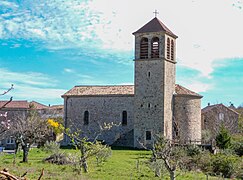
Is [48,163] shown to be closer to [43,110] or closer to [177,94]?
[177,94]

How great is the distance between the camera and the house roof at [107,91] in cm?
3653

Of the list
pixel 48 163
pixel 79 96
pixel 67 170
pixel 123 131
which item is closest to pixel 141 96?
pixel 123 131

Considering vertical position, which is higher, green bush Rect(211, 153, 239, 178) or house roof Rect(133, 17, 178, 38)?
house roof Rect(133, 17, 178, 38)

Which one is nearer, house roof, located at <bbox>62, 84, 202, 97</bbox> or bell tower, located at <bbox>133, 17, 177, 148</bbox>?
bell tower, located at <bbox>133, 17, 177, 148</bbox>

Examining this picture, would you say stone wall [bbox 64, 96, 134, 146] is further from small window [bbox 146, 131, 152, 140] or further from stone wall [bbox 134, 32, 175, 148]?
small window [bbox 146, 131, 152, 140]

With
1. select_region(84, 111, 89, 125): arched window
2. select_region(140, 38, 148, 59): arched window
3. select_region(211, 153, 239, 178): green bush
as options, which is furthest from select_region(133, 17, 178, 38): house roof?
select_region(211, 153, 239, 178): green bush

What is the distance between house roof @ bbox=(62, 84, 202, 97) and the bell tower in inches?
68.9

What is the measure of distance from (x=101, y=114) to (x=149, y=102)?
604cm

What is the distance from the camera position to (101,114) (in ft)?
125

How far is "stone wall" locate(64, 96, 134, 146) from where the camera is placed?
36844 millimetres

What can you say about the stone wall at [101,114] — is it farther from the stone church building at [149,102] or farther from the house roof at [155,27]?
the house roof at [155,27]

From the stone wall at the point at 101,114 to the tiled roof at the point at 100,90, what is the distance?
1.37 feet

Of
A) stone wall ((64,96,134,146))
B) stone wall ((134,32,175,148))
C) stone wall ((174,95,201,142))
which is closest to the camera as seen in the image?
stone wall ((134,32,175,148))

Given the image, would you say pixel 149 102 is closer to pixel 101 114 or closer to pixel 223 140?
pixel 101 114
